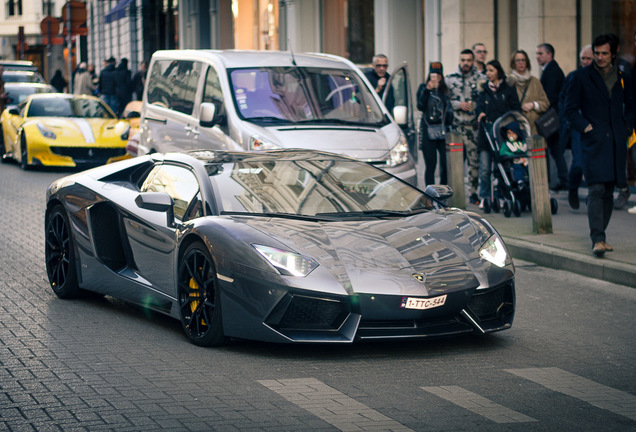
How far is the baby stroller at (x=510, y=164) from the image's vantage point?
14102 millimetres

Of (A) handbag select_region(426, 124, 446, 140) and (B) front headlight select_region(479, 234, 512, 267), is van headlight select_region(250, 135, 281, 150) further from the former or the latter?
(B) front headlight select_region(479, 234, 512, 267)

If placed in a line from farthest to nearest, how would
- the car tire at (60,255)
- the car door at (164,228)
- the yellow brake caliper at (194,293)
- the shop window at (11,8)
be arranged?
the shop window at (11,8) < the car tire at (60,255) < the car door at (164,228) < the yellow brake caliper at (194,293)

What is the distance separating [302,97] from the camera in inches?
546

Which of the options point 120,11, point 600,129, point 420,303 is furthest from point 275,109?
point 120,11

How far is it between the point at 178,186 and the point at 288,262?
1561 millimetres

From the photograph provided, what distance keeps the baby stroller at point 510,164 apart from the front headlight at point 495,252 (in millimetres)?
6479

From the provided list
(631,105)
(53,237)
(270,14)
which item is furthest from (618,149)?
(270,14)

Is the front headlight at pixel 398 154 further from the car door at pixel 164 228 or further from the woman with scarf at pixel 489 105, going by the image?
the car door at pixel 164 228

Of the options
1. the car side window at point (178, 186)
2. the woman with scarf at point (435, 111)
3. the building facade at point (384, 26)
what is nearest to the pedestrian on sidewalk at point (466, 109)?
the woman with scarf at point (435, 111)

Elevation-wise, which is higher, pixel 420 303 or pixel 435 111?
pixel 435 111

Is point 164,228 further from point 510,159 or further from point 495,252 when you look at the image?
point 510,159

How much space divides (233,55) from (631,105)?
5.19m

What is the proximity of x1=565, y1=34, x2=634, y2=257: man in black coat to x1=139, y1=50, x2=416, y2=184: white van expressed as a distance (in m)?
2.72

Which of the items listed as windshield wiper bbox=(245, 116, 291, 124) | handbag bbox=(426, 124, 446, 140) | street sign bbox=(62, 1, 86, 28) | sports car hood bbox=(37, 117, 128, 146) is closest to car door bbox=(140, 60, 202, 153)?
windshield wiper bbox=(245, 116, 291, 124)
